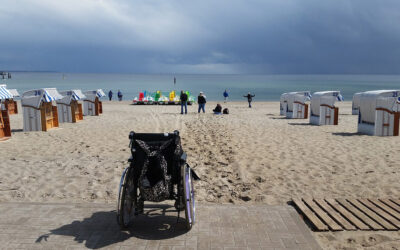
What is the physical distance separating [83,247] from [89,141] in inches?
300

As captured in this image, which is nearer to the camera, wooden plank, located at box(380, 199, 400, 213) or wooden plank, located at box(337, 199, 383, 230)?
wooden plank, located at box(337, 199, 383, 230)

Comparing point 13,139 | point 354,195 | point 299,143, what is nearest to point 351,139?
point 299,143

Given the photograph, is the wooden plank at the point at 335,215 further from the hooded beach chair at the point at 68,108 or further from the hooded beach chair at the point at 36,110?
the hooded beach chair at the point at 68,108

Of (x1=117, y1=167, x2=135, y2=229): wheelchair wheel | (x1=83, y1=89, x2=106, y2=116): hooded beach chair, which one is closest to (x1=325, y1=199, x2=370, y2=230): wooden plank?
(x1=117, y1=167, x2=135, y2=229): wheelchair wheel

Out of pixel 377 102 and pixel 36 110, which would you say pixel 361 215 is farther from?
pixel 36 110

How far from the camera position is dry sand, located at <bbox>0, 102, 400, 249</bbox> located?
5.84m

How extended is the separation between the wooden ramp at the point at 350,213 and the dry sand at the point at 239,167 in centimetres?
18

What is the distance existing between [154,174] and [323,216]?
7.90ft

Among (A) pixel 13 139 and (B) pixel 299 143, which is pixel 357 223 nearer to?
(B) pixel 299 143

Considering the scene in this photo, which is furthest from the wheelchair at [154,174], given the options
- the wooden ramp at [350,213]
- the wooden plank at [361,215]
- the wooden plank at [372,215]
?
the wooden plank at [372,215]

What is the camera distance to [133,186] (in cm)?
448

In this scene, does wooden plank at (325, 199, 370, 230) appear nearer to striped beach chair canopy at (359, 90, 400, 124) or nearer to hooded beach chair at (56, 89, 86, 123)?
striped beach chair canopy at (359, 90, 400, 124)

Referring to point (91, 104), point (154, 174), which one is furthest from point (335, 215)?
point (91, 104)

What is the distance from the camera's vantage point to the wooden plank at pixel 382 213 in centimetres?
459
